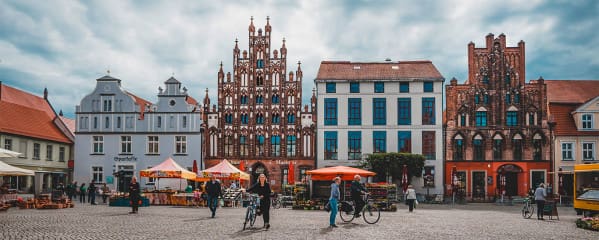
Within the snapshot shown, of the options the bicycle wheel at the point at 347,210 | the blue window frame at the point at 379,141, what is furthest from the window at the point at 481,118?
the bicycle wheel at the point at 347,210

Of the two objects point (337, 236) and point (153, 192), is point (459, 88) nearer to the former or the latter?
point (153, 192)

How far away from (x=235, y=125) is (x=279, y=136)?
364 centimetres

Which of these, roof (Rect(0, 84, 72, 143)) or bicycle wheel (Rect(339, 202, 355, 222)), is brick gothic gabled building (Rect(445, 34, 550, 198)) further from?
roof (Rect(0, 84, 72, 143))

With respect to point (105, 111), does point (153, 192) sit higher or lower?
lower

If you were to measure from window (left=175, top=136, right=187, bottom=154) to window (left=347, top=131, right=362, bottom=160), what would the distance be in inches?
515

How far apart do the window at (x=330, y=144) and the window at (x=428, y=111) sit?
7138mm

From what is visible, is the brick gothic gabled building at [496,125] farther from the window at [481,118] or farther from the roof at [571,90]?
the roof at [571,90]

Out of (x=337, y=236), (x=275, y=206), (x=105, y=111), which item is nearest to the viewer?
(x=337, y=236)

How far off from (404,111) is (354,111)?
12.9 ft

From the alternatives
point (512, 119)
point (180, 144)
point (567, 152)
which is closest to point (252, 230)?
point (180, 144)

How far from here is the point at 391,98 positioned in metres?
47.2

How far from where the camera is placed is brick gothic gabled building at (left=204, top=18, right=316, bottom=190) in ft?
155

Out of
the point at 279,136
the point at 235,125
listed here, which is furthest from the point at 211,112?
the point at 279,136

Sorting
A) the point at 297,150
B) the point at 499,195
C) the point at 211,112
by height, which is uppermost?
the point at 211,112
